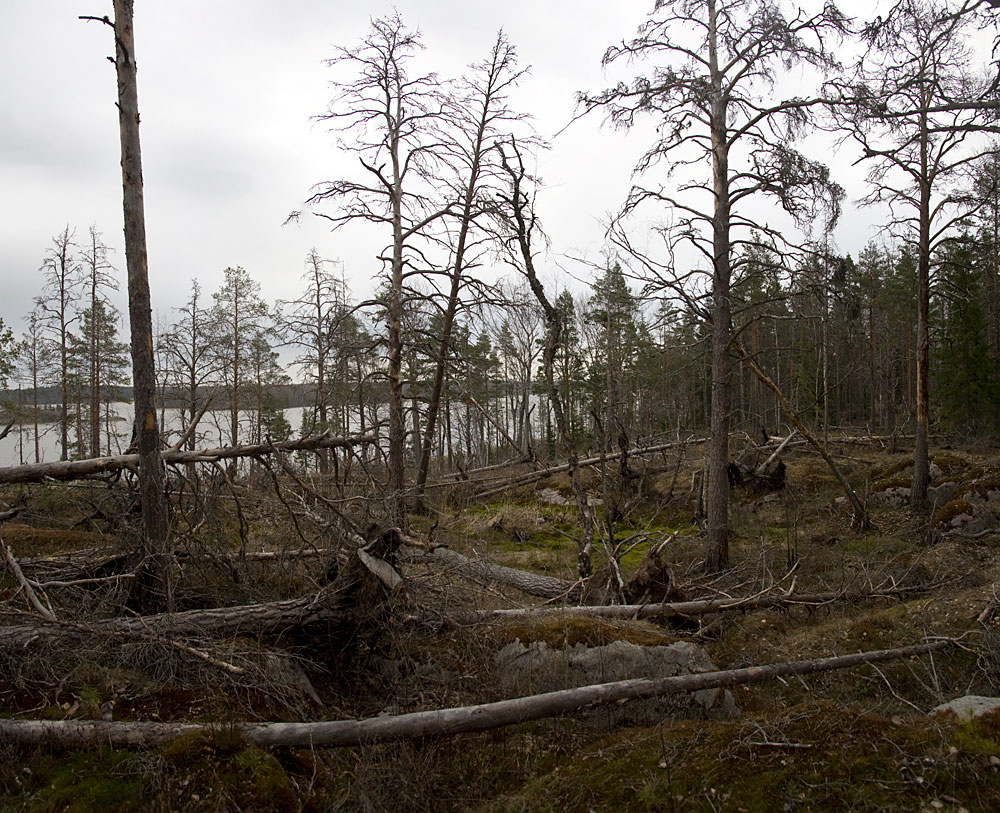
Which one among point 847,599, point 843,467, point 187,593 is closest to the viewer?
point 187,593

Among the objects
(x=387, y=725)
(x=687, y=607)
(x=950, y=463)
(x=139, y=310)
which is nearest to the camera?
(x=387, y=725)

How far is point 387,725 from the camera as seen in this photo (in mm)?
4082

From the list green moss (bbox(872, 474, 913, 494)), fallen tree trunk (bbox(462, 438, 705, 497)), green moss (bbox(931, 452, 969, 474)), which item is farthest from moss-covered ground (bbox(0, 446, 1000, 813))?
fallen tree trunk (bbox(462, 438, 705, 497))

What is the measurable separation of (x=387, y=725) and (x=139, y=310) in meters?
4.01

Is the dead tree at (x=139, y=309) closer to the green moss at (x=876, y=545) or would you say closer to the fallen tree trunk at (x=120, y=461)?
the fallen tree trunk at (x=120, y=461)

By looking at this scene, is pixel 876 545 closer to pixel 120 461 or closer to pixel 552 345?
pixel 552 345

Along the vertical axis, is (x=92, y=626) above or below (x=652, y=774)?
above

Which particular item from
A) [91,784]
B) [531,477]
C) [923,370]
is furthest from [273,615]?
[923,370]

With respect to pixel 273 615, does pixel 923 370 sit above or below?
above

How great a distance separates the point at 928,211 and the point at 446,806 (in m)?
14.8

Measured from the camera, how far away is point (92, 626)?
183 inches

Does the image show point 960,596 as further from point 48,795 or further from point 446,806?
point 48,795

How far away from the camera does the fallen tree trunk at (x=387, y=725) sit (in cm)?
368

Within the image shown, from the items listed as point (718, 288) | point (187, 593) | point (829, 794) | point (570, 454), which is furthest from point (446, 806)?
point (718, 288)
